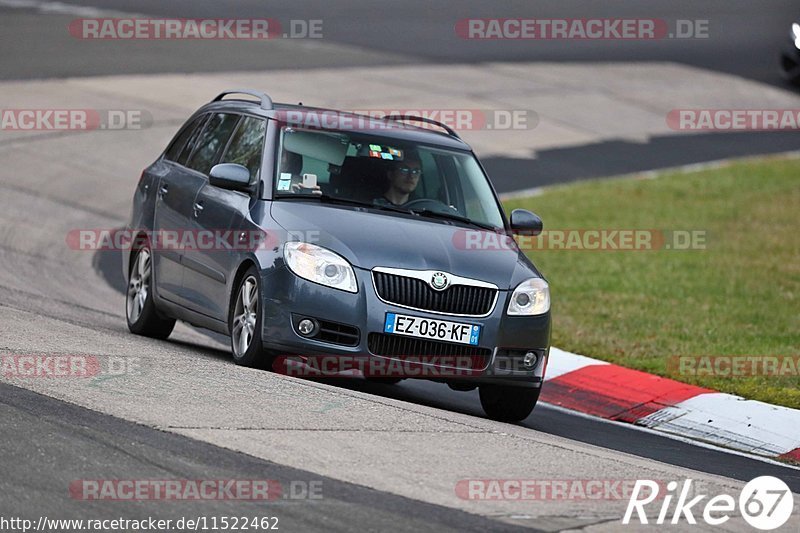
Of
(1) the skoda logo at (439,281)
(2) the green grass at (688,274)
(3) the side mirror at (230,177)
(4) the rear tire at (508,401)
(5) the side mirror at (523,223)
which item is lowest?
(2) the green grass at (688,274)

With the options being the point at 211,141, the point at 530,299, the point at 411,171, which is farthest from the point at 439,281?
the point at 211,141

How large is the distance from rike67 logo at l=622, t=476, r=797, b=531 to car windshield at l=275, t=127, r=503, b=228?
10.4 feet

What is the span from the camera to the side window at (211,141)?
11.0m

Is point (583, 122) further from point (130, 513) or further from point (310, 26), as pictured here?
point (130, 513)

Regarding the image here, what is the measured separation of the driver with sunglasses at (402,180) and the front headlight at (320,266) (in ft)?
3.04

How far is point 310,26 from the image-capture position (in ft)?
106

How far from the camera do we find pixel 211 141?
36.9 ft

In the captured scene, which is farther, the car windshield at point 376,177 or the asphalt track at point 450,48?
the asphalt track at point 450,48

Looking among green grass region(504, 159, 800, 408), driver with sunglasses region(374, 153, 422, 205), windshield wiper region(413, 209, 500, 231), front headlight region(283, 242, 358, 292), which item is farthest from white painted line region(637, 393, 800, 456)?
front headlight region(283, 242, 358, 292)

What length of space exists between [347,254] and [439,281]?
57cm

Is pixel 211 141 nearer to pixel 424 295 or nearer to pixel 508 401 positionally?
pixel 424 295

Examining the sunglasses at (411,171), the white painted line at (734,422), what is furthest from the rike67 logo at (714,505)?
the sunglasses at (411,171)

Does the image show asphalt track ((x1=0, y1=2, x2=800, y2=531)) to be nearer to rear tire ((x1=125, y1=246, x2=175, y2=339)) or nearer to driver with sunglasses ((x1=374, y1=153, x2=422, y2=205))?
rear tire ((x1=125, y1=246, x2=175, y2=339))

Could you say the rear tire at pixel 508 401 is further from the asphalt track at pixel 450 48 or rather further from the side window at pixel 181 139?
the asphalt track at pixel 450 48
